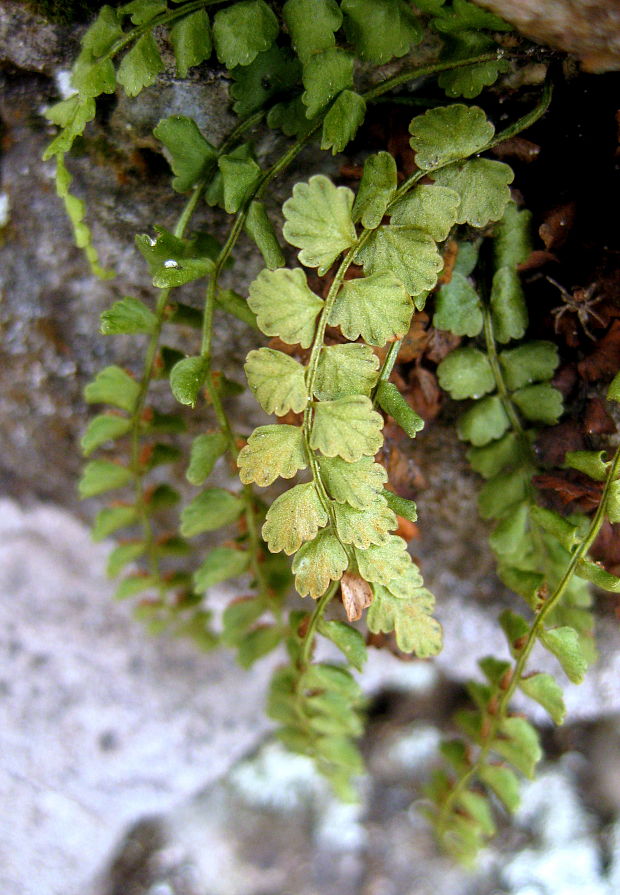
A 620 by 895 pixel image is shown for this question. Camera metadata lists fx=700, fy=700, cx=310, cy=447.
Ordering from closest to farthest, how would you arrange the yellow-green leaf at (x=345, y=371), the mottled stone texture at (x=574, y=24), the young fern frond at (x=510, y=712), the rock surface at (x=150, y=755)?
the mottled stone texture at (x=574, y=24) < the yellow-green leaf at (x=345, y=371) < the young fern frond at (x=510, y=712) < the rock surface at (x=150, y=755)

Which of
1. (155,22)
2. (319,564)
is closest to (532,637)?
(319,564)

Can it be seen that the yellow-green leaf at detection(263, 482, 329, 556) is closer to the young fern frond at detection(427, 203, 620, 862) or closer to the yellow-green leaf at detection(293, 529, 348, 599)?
the yellow-green leaf at detection(293, 529, 348, 599)

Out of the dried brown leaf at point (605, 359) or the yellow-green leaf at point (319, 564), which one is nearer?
the yellow-green leaf at point (319, 564)

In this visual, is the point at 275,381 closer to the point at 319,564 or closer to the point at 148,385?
the point at 319,564


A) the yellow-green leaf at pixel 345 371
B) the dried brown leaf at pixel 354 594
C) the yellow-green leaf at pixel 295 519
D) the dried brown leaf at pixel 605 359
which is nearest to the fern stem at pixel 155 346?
the yellow-green leaf at pixel 345 371

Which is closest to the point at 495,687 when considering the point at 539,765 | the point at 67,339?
the point at 539,765

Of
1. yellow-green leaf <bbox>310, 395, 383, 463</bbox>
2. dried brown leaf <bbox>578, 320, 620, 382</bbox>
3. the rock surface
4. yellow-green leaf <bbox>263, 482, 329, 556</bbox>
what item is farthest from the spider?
the rock surface

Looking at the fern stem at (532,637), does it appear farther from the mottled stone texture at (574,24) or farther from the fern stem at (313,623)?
the mottled stone texture at (574,24)
